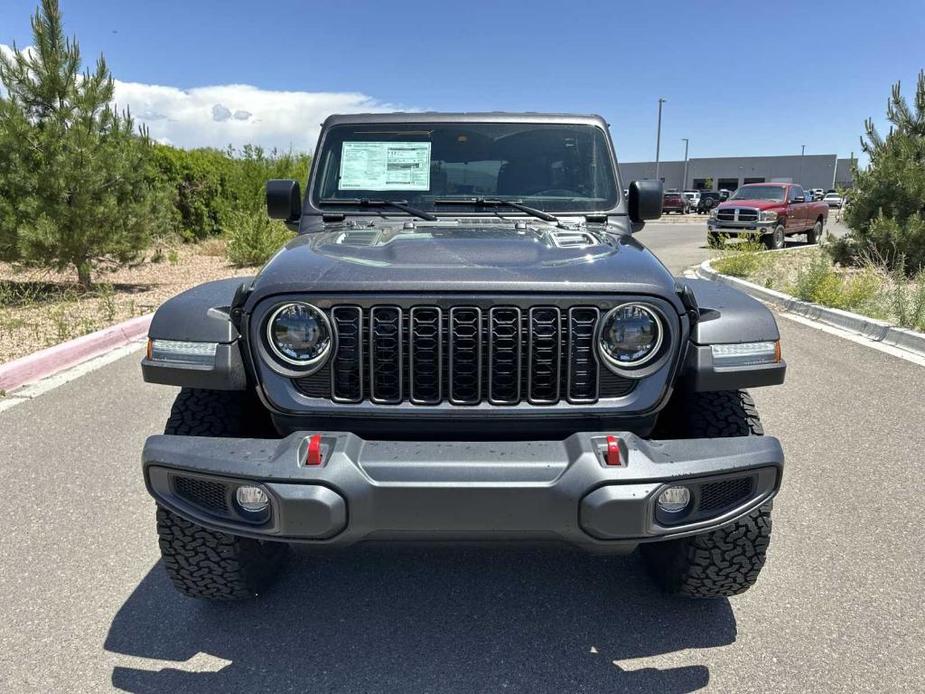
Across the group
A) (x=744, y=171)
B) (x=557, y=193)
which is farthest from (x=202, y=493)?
(x=744, y=171)

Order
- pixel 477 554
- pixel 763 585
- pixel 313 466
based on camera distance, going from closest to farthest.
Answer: pixel 313 466
pixel 763 585
pixel 477 554

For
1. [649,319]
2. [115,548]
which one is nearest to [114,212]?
[115,548]

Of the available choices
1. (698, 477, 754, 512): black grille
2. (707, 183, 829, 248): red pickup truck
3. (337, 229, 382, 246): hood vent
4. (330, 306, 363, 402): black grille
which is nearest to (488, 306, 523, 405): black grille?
(330, 306, 363, 402): black grille

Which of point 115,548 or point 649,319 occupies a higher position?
point 649,319

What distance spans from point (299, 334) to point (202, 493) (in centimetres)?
57

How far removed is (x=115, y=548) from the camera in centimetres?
332

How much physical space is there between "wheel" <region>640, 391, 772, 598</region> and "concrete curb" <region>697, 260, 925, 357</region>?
17.5 ft

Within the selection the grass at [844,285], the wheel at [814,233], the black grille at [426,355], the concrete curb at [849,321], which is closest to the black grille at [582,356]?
the black grille at [426,355]

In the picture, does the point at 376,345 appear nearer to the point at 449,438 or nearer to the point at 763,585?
the point at 449,438

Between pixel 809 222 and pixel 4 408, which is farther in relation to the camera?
pixel 809 222

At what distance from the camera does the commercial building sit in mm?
74875

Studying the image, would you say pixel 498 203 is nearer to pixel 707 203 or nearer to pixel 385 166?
pixel 385 166

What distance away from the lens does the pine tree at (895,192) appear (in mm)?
11555

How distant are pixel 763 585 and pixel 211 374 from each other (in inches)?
90.2
